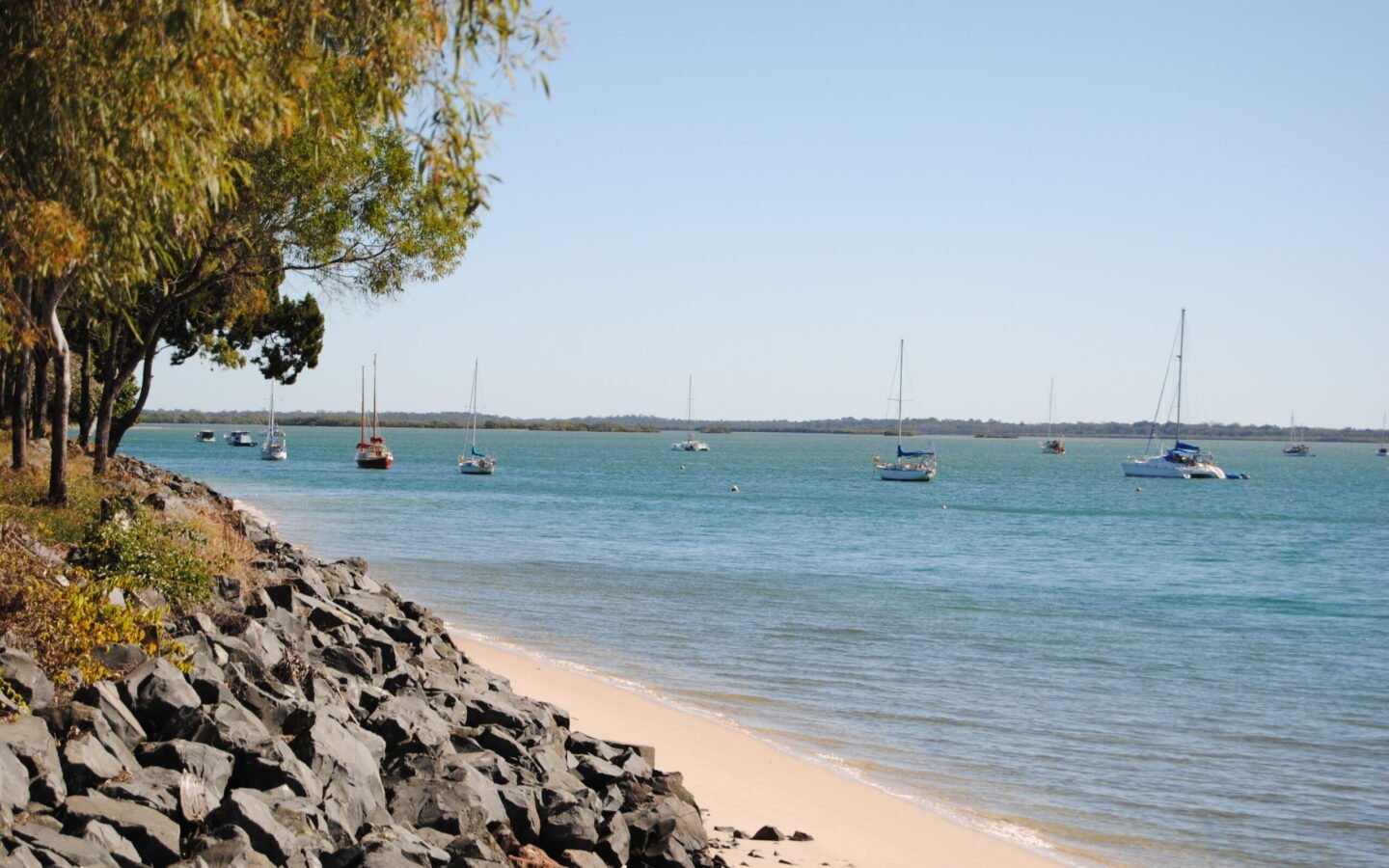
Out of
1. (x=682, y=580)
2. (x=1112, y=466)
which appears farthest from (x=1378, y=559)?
(x=1112, y=466)

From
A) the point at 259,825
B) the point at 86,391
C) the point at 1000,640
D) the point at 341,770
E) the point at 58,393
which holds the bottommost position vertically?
the point at 1000,640

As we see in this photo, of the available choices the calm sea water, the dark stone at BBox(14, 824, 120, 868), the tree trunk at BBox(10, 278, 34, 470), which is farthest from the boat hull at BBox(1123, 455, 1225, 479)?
the dark stone at BBox(14, 824, 120, 868)

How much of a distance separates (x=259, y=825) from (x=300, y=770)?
1.16 metres

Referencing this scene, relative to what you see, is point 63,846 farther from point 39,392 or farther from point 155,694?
point 39,392

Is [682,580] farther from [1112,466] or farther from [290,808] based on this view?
[1112,466]

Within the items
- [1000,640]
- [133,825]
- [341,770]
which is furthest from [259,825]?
[1000,640]

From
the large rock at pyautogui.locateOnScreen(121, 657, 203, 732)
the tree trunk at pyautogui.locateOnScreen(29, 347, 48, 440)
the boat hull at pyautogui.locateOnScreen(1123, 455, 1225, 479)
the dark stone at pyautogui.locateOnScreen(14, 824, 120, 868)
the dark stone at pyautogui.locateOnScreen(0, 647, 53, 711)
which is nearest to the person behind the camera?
the dark stone at pyautogui.locateOnScreen(14, 824, 120, 868)

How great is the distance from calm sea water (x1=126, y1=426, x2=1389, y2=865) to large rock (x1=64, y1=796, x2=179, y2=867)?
9.42 meters

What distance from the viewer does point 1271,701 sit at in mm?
22328

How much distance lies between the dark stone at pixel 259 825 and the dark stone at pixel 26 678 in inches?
64.9

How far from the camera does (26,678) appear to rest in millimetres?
8992

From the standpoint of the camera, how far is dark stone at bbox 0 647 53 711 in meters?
8.89

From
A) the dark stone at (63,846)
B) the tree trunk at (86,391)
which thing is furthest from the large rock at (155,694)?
the tree trunk at (86,391)

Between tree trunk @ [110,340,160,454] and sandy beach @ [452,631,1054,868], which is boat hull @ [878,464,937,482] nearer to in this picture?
tree trunk @ [110,340,160,454]
